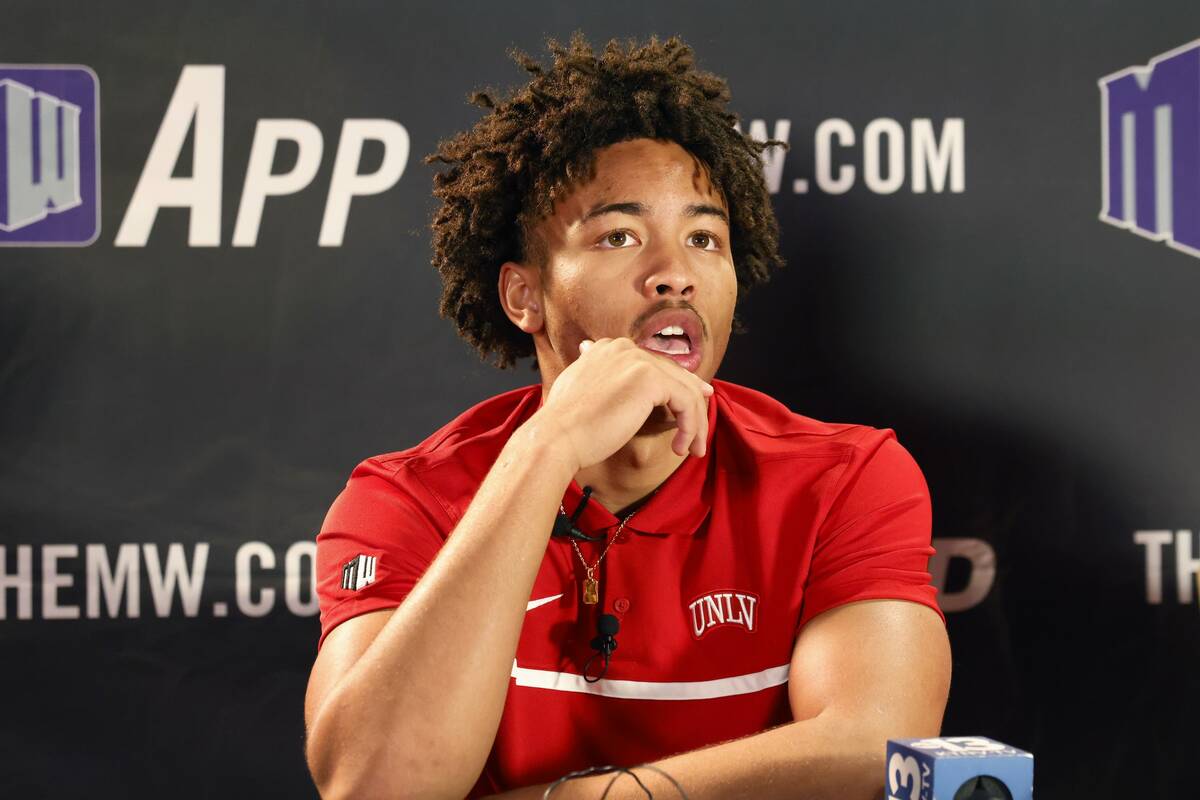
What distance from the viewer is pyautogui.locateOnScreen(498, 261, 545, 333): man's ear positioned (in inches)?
73.3

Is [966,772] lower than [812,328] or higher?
lower

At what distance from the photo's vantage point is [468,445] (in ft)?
5.93

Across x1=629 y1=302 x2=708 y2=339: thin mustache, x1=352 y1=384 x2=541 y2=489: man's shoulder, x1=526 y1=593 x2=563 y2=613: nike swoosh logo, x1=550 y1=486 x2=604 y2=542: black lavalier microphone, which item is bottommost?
x1=526 y1=593 x2=563 y2=613: nike swoosh logo

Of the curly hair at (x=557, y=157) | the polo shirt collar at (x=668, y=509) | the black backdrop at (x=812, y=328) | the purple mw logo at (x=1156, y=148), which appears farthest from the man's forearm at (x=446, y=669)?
the purple mw logo at (x=1156, y=148)

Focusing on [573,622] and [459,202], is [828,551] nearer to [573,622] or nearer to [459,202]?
[573,622]

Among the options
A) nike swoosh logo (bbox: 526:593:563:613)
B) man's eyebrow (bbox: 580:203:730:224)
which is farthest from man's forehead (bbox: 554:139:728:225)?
nike swoosh logo (bbox: 526:593:563:613)

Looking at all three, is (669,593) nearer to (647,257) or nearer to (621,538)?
(621,538)

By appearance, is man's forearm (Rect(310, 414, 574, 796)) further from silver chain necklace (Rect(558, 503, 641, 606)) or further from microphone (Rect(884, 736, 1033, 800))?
microphone (Rect(884, 736, 1033, 800))

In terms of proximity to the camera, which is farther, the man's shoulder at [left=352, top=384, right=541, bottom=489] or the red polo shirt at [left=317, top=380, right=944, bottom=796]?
the man's shoulder at [left=352, top=384, right=541, bottom=489]

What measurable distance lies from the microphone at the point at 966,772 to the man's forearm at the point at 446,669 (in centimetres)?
47

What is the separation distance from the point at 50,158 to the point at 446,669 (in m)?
1.27

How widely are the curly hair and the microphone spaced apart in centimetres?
93

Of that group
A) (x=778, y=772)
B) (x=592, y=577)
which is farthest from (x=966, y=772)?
(x=592, y=577)

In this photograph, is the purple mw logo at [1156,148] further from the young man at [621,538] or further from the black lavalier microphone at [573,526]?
the black lavalier microphone at [573,526]
